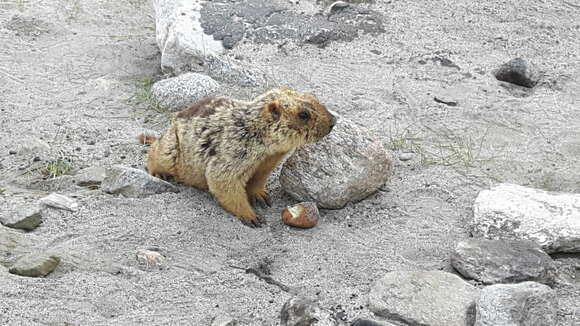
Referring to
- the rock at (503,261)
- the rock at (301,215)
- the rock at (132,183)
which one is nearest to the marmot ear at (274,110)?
the rock at (301,215)

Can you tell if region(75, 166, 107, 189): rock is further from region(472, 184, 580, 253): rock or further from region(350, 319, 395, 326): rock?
region(472, 184, 580, 253): rock

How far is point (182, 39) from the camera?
25.7 ft

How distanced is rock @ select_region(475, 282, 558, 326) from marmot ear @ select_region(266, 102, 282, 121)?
2.00 metres

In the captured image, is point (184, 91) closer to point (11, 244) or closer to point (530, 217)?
point (11, 244)

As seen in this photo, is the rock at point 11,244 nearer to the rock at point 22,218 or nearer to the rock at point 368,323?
the rock at point 22,218

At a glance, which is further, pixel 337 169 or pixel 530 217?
pixel 337 169

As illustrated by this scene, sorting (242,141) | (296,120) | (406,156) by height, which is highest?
(296,120)

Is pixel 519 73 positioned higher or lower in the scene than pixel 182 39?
lower

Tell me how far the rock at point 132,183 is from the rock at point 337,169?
0.94 metres

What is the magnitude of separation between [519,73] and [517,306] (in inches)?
161

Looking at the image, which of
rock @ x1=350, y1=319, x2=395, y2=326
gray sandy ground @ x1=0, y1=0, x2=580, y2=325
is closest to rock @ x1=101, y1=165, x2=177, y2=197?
gray sandy ground @ x1=0, y1=0, x2=580, y2=325

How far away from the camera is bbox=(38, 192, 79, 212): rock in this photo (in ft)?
17.6

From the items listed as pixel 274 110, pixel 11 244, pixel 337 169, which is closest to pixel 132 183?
pixel 11 244

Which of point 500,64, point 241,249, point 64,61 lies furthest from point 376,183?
point 64,61
